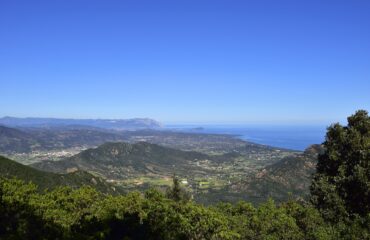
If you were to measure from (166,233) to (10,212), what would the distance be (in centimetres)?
1712

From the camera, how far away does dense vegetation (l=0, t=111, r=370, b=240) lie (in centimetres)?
3606

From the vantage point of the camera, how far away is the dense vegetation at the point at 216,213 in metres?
36.1

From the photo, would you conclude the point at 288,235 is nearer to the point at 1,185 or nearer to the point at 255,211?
the point at 255,211

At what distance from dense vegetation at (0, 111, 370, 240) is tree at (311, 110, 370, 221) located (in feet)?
0.32

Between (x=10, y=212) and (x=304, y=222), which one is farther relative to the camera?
(x=10, y=212)

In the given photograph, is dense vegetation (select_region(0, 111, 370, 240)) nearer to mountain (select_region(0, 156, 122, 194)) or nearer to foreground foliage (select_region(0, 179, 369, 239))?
foreground foliage (select_region(0, 179, 369, 239))

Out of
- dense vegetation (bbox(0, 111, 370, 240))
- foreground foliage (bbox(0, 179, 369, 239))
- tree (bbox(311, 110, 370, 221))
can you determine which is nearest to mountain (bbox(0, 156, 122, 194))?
dense vegetation (bbox(0, 111, 370, 240))

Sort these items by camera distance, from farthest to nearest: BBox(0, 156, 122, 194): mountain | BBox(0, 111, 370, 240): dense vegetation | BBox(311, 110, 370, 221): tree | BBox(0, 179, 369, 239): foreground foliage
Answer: BBox(0, 156, 122, 194): mountain
BBox(311, 110, 370, 221): tree
BBox(0, 111, 370, 240): dense vegetation
BBox(0, 179, 369, 239): foreground foliage

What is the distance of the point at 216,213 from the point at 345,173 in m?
16.2

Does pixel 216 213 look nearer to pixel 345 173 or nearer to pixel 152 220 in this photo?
pixel 152 220

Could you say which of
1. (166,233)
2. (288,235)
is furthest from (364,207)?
(166,233)

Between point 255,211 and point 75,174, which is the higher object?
point 255,211

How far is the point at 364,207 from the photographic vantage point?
44344 mm

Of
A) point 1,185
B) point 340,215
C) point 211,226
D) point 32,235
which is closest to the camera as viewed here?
point 32,235
